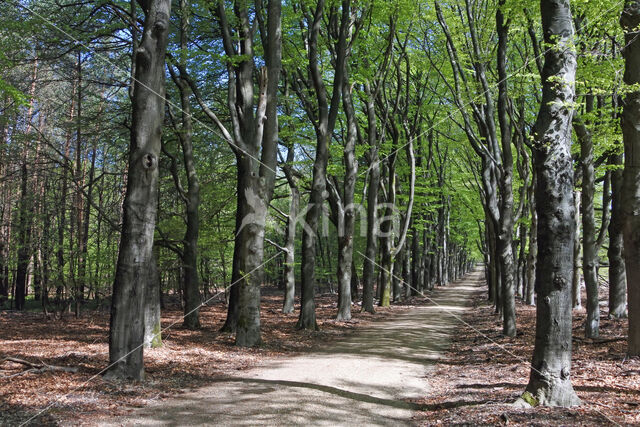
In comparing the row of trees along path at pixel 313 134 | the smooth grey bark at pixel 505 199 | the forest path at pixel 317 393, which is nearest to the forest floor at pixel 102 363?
the forest path at pixel 317 393

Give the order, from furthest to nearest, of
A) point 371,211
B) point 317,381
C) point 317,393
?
point 371,211 < point 317,381 < point 317,393

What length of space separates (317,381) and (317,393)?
2.26 feet

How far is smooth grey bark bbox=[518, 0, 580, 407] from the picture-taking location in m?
5.21

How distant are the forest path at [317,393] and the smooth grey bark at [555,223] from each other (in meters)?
1.64

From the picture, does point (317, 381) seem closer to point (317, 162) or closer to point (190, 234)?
point (190, 234)

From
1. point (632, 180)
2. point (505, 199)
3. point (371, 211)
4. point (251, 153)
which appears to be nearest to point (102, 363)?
point (251, 153)

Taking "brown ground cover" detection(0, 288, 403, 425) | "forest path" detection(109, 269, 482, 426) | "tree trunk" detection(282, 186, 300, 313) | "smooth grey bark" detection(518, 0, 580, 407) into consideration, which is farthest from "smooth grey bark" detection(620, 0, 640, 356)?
"tree trunk" detection(282, 186, 300, 313)

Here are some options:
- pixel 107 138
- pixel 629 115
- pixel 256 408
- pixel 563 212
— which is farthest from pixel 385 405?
pixel 107 138

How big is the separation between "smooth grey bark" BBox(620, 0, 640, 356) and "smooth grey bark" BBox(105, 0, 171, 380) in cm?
688

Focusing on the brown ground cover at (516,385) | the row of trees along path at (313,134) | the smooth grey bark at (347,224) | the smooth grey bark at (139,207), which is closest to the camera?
the brown ground cover at (516,385)

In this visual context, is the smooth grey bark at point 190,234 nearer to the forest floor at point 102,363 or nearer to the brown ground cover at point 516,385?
the forest floor at point 102,363

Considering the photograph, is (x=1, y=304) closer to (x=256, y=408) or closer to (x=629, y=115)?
(x=256, y=408)

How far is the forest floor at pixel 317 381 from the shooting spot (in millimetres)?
5184

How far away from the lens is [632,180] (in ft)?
23.1
